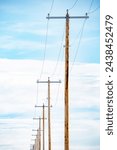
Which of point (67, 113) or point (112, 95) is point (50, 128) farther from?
point (112, 95)

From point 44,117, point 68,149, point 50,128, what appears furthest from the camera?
point 44,117

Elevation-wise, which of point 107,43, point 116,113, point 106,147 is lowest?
point 106,147

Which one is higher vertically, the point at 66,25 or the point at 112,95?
the point at 66,25

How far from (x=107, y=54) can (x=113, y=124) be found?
2.55 meters

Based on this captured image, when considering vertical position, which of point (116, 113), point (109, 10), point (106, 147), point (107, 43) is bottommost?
point (106, 147)

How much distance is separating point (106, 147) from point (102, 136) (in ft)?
1.51

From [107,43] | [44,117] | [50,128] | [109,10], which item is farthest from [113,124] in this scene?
[44,117]

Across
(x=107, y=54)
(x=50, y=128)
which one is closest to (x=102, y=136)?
(x=107, y=54)

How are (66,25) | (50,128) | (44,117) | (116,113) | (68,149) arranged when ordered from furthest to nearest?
(44,117)
(50,128)
(66,25)
(68,149)
(116,113)

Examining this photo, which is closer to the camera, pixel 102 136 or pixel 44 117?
pixel 102 136

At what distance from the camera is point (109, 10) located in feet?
62.3

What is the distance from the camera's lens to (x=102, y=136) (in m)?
18.3

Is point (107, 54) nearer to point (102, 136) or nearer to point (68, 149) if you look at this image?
point (102, 136)

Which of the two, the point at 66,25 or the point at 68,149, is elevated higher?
the point at 66,25
